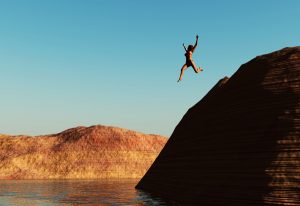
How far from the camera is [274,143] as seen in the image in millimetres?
21562

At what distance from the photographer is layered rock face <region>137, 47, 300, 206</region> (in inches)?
805

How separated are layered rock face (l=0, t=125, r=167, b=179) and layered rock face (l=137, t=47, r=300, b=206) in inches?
3645

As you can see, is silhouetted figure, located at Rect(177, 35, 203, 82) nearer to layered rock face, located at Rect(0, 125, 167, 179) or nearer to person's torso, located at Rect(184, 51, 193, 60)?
person's torso, located at Rect(184, 51, 193, 60)

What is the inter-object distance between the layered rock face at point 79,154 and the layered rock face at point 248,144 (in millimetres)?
92570

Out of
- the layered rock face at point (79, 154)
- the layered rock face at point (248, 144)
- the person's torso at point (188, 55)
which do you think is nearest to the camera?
the layered rock face at point (248, 144)

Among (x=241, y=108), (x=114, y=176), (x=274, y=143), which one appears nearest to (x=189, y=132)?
(x=241, y=108)

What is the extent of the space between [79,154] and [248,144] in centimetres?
10821

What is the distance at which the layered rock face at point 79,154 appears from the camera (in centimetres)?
12012

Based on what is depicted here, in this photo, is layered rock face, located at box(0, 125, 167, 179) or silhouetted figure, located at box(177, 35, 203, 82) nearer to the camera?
silhouetted figure, located at box(177, 35, 203, 82)

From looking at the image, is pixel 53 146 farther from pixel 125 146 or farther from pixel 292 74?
pixel 292 74

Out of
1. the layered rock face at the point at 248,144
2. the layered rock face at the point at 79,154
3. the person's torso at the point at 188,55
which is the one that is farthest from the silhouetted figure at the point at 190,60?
the layered rock face at the point at 79,154

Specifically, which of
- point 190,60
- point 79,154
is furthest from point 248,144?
point 79,154

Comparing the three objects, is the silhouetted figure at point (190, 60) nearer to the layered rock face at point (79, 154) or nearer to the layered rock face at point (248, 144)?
the layered rock face at point (248, 144)

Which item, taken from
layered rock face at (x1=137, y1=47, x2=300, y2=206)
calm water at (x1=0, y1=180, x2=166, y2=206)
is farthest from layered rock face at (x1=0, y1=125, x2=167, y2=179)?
layered rock face at (x1=137, y1=47, x2=300, y2=206)
